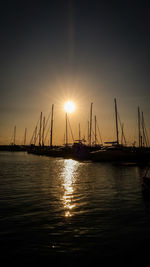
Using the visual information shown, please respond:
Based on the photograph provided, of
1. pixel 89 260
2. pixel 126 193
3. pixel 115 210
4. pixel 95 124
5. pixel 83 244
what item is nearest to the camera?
pixel 89 260

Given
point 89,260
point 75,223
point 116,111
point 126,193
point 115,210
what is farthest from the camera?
point 116,111

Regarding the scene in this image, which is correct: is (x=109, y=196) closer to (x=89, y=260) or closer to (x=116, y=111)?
(x=89, y=260)

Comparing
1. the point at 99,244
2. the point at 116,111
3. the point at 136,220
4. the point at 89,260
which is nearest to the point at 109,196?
the point at 136,220

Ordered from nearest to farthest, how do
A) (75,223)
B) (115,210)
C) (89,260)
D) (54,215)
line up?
(89,260)
(75,223)
(54,215)
(115,210)

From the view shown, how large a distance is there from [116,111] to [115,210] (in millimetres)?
41564

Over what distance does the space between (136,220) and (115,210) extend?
5.19ft

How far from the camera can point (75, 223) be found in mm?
7727

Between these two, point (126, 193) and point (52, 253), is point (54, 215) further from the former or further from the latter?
→ point (126, 193)

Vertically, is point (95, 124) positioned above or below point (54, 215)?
above

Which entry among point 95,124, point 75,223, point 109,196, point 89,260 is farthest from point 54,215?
point 95,124

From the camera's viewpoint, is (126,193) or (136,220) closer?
(136,220)

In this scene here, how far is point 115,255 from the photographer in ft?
17.7

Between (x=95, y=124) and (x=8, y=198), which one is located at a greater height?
(x=95, y=124)

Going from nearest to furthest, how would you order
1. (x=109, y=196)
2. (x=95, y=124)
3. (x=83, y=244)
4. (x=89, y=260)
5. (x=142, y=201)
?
(x=89, y=260), (x=83, y=244), (x=142, y=201), (x=109, y=196), (x=95, y=124)
